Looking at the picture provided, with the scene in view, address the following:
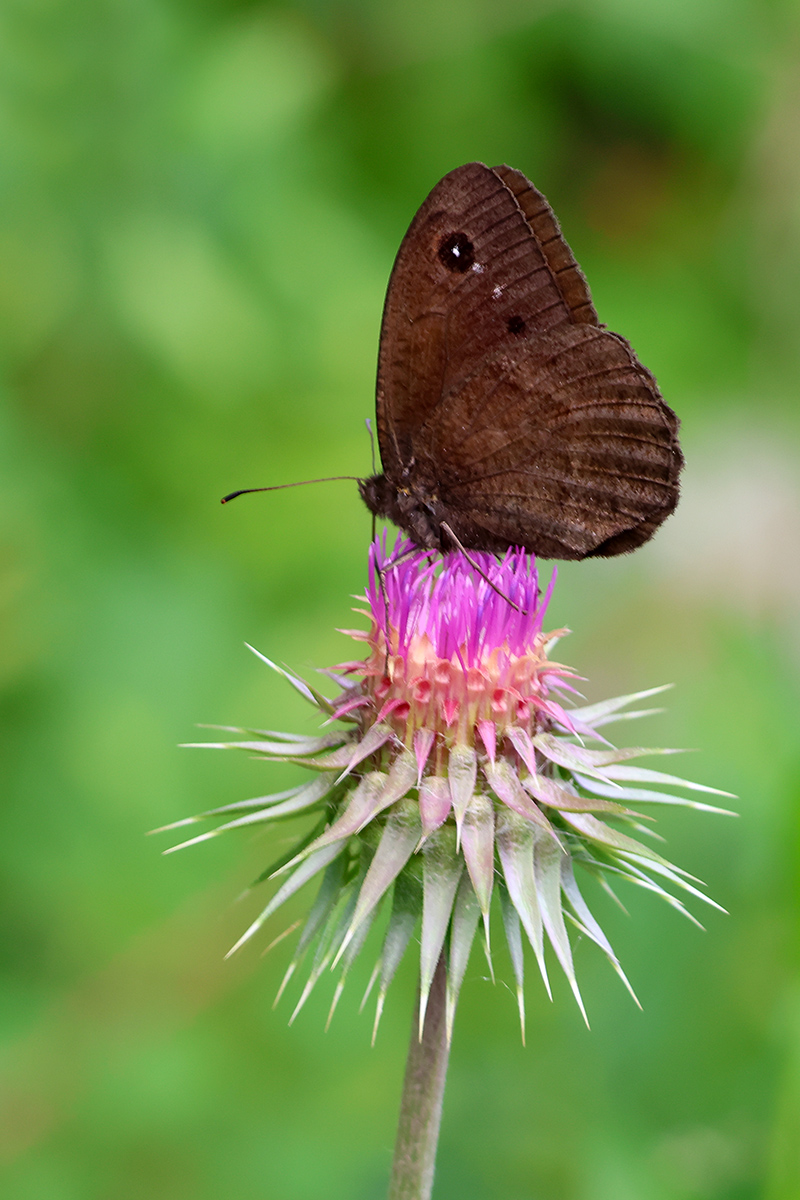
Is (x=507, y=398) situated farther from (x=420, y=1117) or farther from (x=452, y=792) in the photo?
(x=420, y=1117)

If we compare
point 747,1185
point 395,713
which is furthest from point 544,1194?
point 395,713

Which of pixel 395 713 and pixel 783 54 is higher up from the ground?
pixel 783 54

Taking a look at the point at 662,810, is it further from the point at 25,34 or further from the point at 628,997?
the point at 25,34

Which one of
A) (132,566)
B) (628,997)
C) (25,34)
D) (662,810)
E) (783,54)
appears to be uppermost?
(783,54)

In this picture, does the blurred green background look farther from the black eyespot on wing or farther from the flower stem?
the black eyespot on wing

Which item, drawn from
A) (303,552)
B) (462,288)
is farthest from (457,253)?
(303,552)
